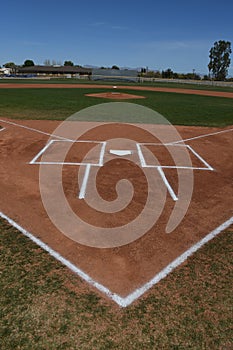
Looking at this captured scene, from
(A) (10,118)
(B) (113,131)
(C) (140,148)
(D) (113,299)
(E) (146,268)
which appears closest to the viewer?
(D) (113,299)

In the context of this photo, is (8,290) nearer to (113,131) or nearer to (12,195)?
(12,195)

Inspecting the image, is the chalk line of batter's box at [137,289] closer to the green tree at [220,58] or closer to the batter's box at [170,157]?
the batter's box at [170,157]

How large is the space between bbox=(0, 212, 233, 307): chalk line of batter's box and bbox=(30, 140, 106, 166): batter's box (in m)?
3.54

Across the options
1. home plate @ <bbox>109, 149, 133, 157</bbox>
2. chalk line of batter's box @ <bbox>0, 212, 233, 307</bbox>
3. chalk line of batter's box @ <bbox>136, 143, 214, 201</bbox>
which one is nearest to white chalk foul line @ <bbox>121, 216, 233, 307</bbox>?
chalk line of batter's box @ <bbox>0, 212, 233, 307</bbox>

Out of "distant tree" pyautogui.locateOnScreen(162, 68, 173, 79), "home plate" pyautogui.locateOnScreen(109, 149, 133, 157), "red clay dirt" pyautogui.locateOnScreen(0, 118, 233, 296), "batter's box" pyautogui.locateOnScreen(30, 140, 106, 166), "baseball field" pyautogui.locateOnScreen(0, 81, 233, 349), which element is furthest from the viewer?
"distant tree" pyautogui.locateOnScreen(162, 68, 173, 79)

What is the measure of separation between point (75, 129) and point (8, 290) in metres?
10.6

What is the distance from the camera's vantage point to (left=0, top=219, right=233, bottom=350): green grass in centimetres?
320

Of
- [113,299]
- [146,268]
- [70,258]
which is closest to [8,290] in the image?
[70,258]

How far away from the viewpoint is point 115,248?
15.9 feet

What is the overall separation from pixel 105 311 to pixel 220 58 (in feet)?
345

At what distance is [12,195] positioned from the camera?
6574 millimetres

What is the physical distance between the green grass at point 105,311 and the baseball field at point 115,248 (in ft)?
0.04

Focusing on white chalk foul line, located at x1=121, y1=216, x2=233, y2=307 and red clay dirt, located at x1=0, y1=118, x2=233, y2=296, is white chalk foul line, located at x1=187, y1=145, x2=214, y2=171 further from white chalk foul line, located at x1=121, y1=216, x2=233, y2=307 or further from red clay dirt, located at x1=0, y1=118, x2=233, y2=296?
white chalk foul line, located at x1=121, y1=216, x2=233, y2=307

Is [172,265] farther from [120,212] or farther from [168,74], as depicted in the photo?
[168,74]
